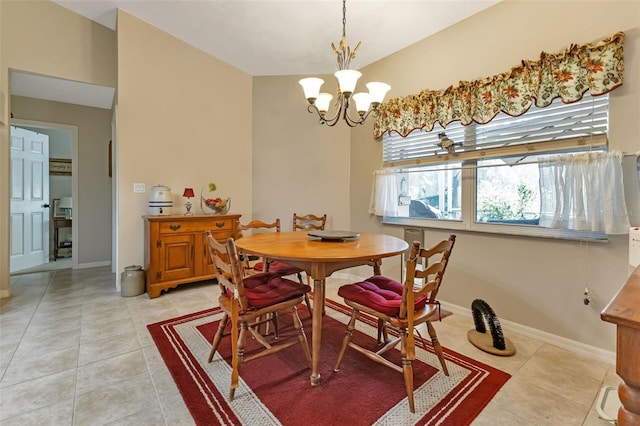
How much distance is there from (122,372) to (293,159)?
2.93 metres

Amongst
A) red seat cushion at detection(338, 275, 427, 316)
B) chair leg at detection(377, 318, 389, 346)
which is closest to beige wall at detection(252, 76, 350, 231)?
chair leg at detection(377, 318, 389, 346)

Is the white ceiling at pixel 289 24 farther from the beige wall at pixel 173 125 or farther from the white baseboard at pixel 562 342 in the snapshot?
the white baseboard at pixel 562 342

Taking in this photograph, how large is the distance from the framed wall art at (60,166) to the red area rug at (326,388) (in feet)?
16.9

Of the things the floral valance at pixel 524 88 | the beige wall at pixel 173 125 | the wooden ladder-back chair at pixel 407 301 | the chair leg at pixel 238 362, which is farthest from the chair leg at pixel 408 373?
the beige wall at pixel 173 125

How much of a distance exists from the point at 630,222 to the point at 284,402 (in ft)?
7.82

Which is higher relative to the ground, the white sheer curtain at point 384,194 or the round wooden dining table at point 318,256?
the white sheer curtain at point 384,194

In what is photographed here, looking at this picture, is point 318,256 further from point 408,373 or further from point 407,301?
point 408,373

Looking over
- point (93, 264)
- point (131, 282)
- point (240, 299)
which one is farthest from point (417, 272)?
point (93, 264)

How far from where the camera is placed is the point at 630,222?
73.8 inches

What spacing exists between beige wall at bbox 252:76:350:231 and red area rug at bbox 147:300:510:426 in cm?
210

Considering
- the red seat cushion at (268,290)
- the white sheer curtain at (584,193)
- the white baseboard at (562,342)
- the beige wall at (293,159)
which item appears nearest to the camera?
the red seat cushion at (268,290)

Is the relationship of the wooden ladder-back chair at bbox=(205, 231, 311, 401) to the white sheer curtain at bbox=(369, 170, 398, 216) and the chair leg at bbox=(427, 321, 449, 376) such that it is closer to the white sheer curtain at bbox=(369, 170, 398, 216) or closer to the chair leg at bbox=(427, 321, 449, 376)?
the chair leg at bbox=(427, 321, 449, 376)

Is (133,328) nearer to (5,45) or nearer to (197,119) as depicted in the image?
(197,119)

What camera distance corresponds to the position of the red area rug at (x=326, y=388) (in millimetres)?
1443
